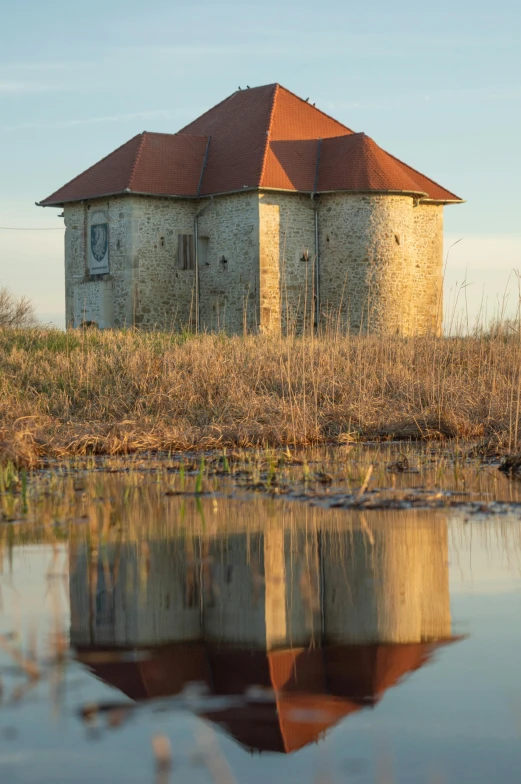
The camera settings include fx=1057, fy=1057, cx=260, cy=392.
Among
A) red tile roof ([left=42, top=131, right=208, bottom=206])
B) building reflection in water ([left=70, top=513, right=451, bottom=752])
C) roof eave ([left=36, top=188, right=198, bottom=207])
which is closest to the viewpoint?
building reflection in water ([left=70, top=513, right=451, bottom=752])

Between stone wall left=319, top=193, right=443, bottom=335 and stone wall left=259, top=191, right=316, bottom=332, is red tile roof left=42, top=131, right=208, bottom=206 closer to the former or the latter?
stone wall left=259, top=191, right=316, bottom=332

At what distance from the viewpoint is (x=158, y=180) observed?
38.2 m

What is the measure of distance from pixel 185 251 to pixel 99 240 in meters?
3.20

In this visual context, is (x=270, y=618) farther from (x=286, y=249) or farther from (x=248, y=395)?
(x=286, y=249)

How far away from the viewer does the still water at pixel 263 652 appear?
3.16 m

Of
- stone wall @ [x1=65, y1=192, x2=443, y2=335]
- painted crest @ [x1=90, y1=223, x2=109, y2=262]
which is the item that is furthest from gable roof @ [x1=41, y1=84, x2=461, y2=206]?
painted crest @ [x1=90, y1=223, x2=109, y2=262]

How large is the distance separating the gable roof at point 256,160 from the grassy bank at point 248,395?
18618mm

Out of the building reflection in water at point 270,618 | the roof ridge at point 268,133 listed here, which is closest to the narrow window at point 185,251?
the roof ridge at point 268,133

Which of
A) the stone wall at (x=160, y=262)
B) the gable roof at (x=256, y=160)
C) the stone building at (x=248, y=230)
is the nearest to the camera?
the stone building at (x=248, y=230)

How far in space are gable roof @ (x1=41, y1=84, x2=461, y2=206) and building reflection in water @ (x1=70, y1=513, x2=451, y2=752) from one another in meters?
30.5

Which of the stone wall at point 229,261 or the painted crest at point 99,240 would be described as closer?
the stone wall at point 229,261

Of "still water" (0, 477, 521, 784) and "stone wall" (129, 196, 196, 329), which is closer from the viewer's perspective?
"still water" (0, 477, 521, 784)

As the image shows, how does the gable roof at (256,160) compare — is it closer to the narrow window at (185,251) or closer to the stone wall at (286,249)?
the stone wall at (286,249)

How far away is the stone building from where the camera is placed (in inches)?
1449
